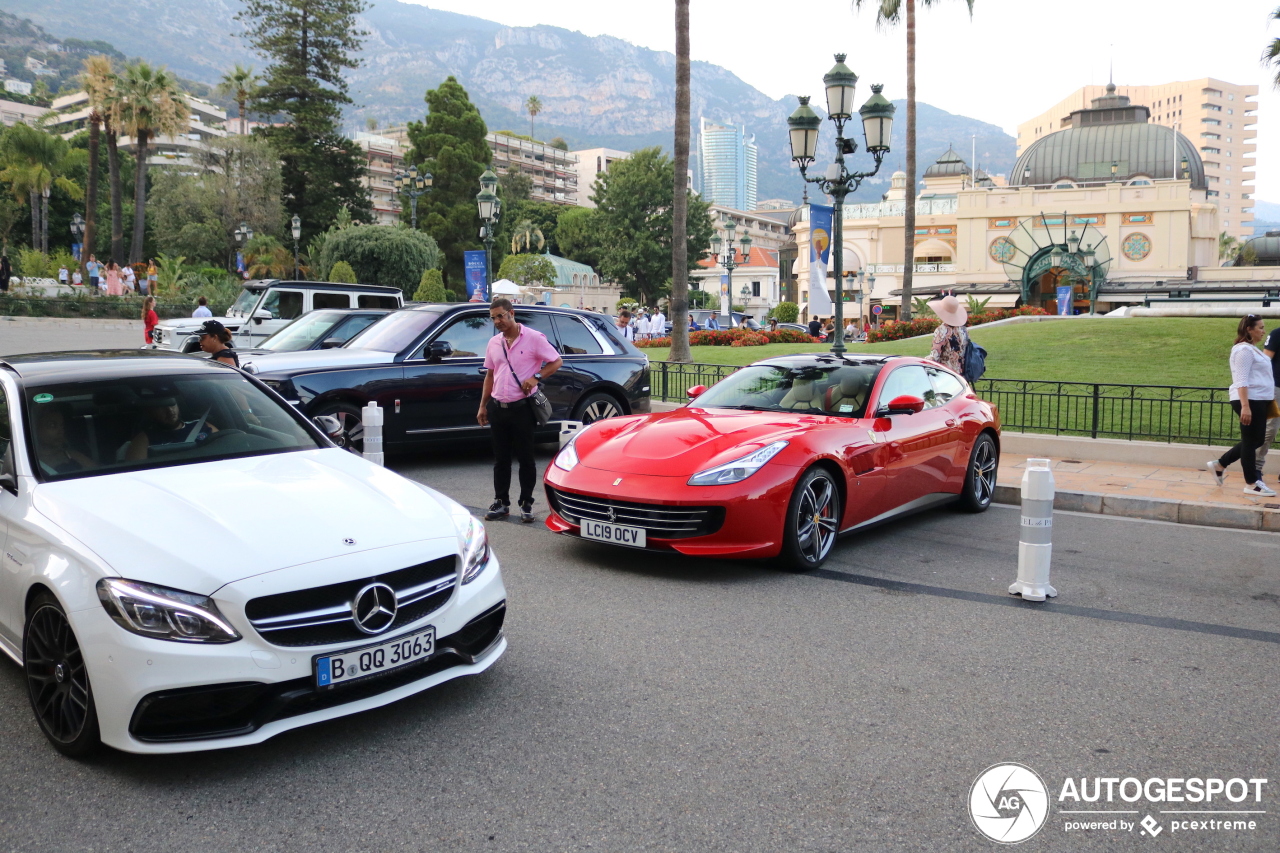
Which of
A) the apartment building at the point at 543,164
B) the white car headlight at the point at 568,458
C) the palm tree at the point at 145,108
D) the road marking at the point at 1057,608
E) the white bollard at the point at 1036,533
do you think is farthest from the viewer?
the apartment building at the point at 543,164

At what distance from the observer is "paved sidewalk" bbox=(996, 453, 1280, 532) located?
884 centimetres

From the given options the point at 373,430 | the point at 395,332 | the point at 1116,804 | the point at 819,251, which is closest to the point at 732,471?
the point at 1116,804

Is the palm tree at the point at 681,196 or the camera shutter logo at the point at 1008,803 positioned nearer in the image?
the camera shutter logo at the point at 1008,803

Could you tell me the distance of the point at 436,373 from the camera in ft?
34.0

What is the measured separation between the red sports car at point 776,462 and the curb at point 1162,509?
1.46 metres

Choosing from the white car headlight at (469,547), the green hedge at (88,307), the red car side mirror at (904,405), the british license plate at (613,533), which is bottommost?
the british license plate at (613,533)

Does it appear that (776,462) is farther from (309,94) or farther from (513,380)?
(309,94)

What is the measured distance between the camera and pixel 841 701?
4270 millimetres

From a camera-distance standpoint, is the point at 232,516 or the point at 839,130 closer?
the point at 232,516

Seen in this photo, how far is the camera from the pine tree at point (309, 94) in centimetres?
5984

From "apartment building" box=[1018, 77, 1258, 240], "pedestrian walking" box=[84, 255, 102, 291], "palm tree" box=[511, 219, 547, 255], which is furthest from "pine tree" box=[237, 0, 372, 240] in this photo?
"apartment building" box=[1018, 77, 1258, 240]

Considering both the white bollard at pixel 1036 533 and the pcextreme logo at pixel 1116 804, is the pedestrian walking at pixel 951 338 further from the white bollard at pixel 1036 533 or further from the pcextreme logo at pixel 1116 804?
the pcextreme logo at pixel 1116 804

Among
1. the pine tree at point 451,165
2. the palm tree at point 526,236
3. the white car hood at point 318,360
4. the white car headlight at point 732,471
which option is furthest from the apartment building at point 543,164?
the white car headlight at point 732,471

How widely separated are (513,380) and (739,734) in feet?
14.4
